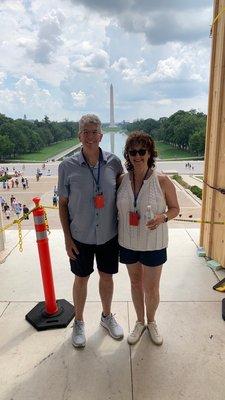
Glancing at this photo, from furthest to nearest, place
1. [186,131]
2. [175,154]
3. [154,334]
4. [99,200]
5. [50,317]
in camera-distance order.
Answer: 1. [175,154]
2. [186,131]
3. [50,317]
4. [154,334]
5. [99,200]

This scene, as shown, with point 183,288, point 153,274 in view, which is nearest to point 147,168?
point 153,274

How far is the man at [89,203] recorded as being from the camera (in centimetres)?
244

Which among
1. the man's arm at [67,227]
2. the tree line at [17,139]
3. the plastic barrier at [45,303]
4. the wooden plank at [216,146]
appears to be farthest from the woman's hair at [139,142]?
the tree line at [17,139]

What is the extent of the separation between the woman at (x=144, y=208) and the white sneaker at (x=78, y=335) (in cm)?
82

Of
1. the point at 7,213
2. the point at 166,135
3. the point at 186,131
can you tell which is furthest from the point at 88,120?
the point at 166,135

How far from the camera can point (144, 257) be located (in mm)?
2553

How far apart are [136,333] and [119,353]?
24 cm

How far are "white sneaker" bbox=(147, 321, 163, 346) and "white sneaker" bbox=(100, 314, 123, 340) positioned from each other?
283mm

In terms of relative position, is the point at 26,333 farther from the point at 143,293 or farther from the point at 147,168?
the point at 147,168

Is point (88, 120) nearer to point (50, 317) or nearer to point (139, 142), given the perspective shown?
point (139, 142)

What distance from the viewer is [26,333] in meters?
3.06

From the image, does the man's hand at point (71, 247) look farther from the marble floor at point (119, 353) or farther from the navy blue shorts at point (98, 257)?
the marble floor at point (119, 353)

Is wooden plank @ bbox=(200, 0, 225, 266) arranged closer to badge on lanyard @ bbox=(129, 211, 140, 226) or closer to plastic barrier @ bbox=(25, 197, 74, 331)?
badge on lanyard @ bbox=(129, 211, 140, 226)

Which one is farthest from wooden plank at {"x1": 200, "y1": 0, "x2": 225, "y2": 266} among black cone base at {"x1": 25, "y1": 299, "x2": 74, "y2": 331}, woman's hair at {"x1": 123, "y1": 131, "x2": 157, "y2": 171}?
black cone base at {"x1": 25, "y1": 299, "x2": 74, "y2": 331}
